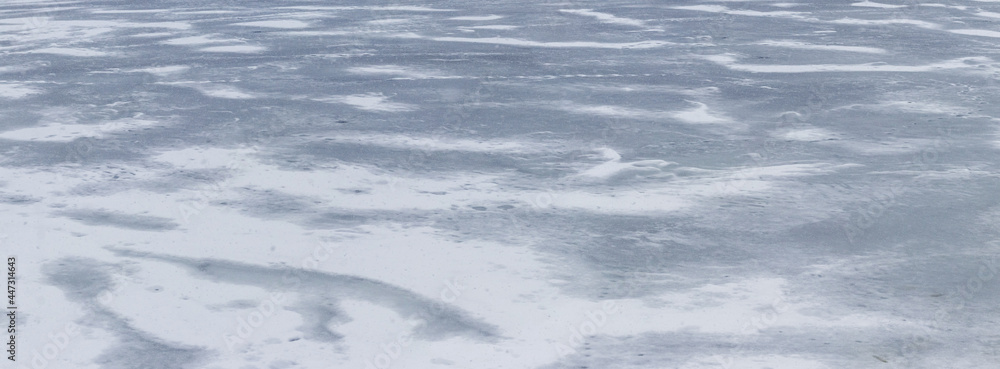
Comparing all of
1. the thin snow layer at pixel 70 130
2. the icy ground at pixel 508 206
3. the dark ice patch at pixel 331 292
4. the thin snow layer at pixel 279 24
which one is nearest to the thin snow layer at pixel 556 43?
the icy ground at pixel 508 206

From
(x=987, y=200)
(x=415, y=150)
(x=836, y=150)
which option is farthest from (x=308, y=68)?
(x=987, y=200)

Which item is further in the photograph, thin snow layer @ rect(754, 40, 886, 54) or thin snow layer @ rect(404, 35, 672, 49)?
thin snow layer @ rect(404, 35, 672, 49)

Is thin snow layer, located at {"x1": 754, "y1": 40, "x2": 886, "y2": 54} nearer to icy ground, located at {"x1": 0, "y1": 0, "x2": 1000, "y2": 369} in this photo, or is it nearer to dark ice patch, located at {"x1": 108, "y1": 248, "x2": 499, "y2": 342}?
icy ground, located at {"x1": 0, "y1": 0, "x2": 1000, "y2": 369}

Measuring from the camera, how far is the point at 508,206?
16.9 feet

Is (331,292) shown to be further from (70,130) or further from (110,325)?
(70,130)

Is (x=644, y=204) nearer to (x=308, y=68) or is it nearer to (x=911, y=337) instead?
(x=911, y=337)

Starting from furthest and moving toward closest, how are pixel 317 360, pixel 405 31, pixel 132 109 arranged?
pixel 405 31 < pixel 132 109 < pixel 317 360

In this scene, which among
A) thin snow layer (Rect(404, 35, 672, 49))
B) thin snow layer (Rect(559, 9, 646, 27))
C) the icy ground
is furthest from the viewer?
thin snow layer (Rect(559, 9, 646, 27))

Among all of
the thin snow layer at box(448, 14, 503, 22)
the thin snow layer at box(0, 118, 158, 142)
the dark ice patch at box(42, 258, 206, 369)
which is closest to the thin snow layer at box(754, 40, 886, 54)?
the thin snow layer at box(448, 14, 503, 22)

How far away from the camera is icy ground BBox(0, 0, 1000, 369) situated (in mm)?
3715

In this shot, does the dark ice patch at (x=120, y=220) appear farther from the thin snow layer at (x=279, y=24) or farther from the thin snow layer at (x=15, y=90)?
the thin snow layer at (x=279, y=24)

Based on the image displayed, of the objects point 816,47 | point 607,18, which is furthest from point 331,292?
point 607,18

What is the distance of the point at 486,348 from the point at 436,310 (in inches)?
14.9

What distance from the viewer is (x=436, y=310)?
156 inches
